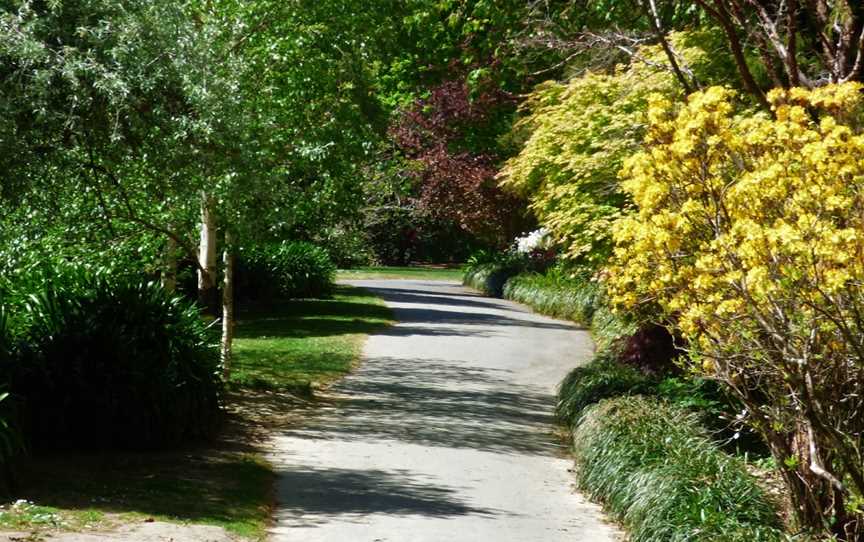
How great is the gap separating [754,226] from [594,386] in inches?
269

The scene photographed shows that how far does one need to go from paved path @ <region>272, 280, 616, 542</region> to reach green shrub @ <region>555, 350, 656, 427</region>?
0.28m

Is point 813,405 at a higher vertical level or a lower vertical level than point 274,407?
higher

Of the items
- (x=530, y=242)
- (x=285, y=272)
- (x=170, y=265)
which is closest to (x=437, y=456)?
(x=170, y=265)

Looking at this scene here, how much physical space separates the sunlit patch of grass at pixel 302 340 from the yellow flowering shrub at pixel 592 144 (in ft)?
12.5

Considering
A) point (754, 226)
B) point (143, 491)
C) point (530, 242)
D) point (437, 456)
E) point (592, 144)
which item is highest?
point (592, 144)

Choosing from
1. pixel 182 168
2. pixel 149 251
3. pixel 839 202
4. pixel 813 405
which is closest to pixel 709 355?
pixel 813 405

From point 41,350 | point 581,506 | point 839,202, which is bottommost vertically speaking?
point 581,506

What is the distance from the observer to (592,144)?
15945 mm

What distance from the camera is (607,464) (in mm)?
10180

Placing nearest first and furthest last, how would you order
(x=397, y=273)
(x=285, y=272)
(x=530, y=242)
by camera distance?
(x=285, y=272) < (x=530, y=242) < (x=397, y=273)

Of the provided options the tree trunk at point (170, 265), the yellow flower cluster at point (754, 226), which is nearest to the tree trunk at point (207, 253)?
the tree trunk at point (170, 265)

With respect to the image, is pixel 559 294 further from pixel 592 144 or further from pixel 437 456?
pixel 437 456

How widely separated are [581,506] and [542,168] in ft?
27.5

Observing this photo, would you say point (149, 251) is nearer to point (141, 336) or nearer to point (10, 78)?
point (141, 336)
